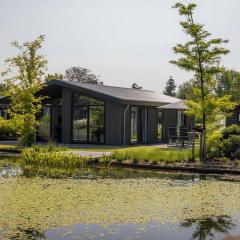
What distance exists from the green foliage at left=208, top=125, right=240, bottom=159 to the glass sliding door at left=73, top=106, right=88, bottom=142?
8.80 metres

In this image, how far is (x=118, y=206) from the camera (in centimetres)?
923

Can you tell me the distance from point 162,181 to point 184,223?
178 inches

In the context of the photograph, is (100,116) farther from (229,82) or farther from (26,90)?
(229,82)

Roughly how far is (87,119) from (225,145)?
9.33m

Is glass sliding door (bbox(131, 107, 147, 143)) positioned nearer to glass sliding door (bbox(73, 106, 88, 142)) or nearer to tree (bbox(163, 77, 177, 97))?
glass sliding door (bbox(73, 106, 88, 142))

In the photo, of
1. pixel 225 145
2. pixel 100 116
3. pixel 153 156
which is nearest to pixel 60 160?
pixel 153 156

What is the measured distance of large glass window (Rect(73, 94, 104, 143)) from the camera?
24156mm

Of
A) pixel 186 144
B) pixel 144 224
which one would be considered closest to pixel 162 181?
pixel 144 224

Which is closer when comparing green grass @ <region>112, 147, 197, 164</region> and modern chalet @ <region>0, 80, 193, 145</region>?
green grass @ <region>112, 147, 197, 164</region>

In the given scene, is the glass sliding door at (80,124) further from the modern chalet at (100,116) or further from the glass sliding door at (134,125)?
the glass sliding door at (134,125)

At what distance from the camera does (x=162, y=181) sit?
1261 centimetres

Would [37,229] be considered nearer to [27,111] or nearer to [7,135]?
[27,111]

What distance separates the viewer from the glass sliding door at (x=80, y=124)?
24703mm

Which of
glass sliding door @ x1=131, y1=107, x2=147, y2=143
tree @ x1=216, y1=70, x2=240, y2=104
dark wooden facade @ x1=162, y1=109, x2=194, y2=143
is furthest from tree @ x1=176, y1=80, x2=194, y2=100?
glass sliding door @ x1=131, y1=107, x2=147, y2=143
